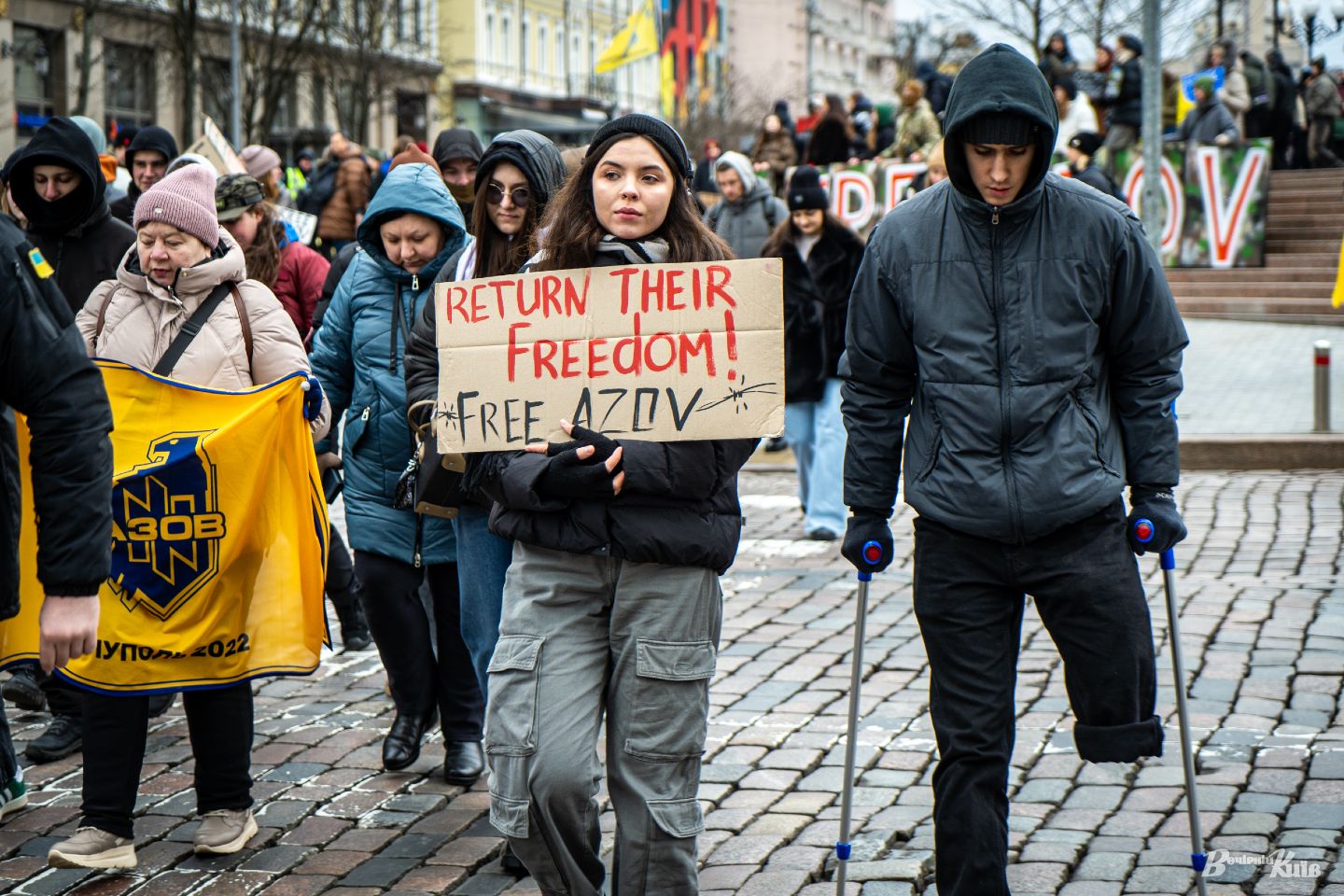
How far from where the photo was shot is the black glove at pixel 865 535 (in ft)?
13.8

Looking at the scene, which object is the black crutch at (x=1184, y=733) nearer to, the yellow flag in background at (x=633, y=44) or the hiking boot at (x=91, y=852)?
the hiking boot at (x=91, y=852)

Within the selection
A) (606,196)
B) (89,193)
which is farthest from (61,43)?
(606,196)

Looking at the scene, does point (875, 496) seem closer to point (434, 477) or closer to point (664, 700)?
point (664, 700)

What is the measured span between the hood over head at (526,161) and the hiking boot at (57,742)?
244cm

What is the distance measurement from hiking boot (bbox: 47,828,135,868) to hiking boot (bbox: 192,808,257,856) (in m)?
0.20

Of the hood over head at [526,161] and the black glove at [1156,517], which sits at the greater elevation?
the hood over head at [526,161]

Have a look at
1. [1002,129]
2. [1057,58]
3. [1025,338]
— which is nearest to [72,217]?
[1002,129]

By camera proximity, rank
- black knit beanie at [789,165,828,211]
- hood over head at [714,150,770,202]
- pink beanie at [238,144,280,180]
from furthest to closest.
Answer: hood over head at [714,150,770,202], pink beanie at [238,144,280,180], black knit beanie at [789,165,828,211]

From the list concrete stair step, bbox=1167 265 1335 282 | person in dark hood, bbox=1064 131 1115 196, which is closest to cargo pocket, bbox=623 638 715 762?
person in dark hood, bbox=1064 131 1115 196

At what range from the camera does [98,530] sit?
346 centimetres

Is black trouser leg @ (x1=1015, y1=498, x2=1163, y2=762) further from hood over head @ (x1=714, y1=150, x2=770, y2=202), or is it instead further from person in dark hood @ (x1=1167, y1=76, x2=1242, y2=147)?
person in dark hood @ (x1=1167, y1=76, x2=1242, y2=147)

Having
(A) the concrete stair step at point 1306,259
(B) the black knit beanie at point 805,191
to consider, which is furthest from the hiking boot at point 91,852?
(A) the concrete stair step at point 1306,259

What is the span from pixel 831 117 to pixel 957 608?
18330 mm

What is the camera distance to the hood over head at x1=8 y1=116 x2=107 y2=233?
18.2ft
